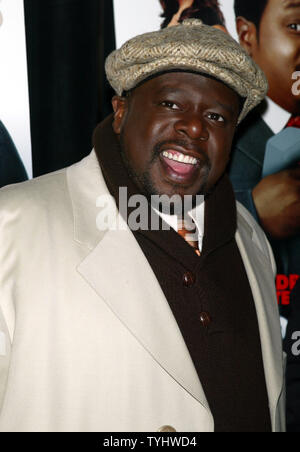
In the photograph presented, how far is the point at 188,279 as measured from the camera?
130cm

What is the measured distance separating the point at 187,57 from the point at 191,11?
612 mm

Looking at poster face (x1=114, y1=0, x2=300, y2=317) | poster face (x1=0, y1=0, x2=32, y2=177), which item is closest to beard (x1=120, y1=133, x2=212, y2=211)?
poster face (x1=0, y1=0, x2=32, y2=177)

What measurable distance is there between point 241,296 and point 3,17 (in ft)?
3.68

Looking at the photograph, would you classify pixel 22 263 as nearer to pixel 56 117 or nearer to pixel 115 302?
pixel 115 302

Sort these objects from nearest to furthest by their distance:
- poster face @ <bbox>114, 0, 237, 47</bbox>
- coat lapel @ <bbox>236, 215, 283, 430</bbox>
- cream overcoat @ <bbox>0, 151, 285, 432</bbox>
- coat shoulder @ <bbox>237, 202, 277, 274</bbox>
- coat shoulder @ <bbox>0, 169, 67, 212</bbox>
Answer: cream overcoat @ <bbox>0, 151, 285, 432</bbox>, coat shoulder @ <bbox>0, 169, 67, 212</bbox>, coat lapel @ <bbox>236, 215, 283, 430</bbox>, coat shoulder @ <bbox>237, 202, 277, 274</bbox>, poster face @ <bbox>114, 0, 237, 47</bbox>

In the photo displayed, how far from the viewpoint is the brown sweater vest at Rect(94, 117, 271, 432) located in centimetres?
127

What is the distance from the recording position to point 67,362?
116cm

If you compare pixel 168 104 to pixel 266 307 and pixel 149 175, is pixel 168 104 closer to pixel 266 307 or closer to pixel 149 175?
pixel 149 175

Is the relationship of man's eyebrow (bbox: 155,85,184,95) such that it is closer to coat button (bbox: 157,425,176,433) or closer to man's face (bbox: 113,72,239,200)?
man's face (bbox: 113,72,239,200)

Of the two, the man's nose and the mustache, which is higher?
the man's nose

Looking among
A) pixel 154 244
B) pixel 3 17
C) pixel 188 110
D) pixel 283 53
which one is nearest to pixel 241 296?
pixel 154 244

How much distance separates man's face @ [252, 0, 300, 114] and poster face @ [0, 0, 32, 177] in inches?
31.4
